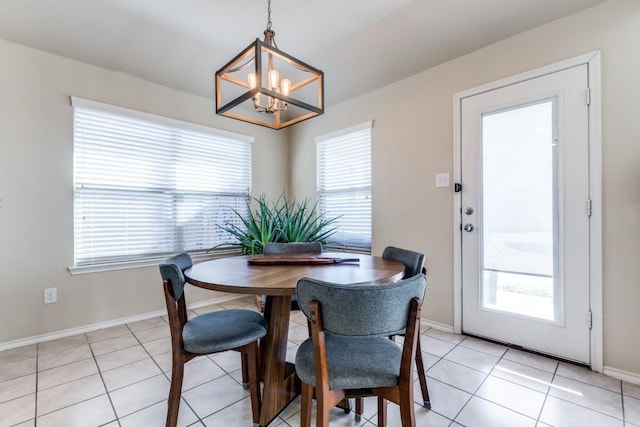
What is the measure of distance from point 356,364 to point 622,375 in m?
1.89

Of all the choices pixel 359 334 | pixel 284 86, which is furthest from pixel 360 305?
pixel 284 86

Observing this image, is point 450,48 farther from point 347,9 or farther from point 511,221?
point 511,221

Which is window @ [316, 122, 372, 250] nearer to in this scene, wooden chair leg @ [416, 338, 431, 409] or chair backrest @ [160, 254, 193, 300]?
wooden chair leg @ [416, 338, 431, 409]

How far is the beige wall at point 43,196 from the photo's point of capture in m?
2.22

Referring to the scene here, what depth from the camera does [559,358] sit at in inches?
78.9

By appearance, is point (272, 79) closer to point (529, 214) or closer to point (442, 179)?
point (442, 179)

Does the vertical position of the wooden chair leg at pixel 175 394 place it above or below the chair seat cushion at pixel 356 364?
below

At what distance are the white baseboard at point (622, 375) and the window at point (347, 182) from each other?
1967 mm

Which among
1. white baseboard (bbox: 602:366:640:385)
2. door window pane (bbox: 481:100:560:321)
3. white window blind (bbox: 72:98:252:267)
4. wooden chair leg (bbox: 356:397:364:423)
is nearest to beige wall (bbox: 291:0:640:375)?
white baseboard (bbox: 602:366:640:385)

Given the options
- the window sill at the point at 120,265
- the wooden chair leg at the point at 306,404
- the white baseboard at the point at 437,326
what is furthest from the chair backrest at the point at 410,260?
the window sill at the point at 120,265

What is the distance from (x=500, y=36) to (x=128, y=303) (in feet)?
12.8

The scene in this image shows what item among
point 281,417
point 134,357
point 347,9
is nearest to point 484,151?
point 347,9

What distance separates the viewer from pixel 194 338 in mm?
1348

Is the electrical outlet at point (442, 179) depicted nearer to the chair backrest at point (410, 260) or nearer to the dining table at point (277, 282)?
the chair backrest at point (410, 260)
